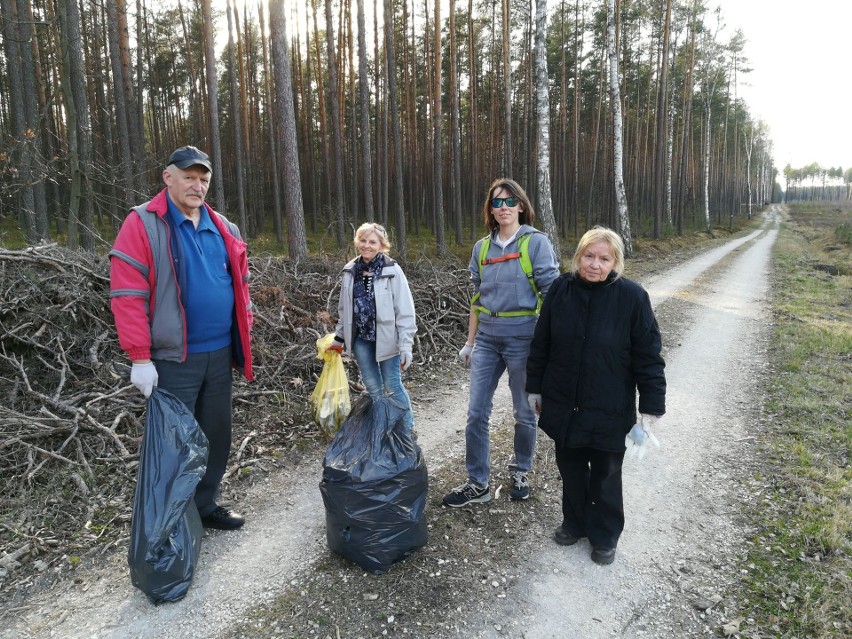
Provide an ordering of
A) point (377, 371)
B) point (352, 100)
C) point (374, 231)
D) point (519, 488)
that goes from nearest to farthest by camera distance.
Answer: point (519, 488) < point (374, 231) < point (377, 371) < point (352, 100)

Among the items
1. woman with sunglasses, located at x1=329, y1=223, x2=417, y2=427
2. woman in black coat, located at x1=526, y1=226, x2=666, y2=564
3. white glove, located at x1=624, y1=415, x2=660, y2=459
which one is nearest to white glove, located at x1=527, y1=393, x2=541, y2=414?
woman in black coat, located at x1=526, y1=226, x2=666, y2=564

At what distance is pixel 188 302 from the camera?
2803 millimetres

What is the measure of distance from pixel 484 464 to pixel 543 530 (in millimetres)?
551

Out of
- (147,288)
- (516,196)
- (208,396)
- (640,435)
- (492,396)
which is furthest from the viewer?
(492,396)

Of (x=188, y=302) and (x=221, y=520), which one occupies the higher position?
(x=188, y=302)

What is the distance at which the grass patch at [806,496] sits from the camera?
252 centimetres

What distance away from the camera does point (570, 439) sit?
280 cm

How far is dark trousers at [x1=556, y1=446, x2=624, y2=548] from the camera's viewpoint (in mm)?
2857

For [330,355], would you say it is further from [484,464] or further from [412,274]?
[412,274]

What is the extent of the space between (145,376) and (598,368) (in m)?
2.39

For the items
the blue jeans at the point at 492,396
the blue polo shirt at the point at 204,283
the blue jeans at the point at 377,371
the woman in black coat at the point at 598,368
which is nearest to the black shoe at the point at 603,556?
the woman in black coat at the point at 598,368

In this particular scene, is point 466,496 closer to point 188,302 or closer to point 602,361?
point 602,361

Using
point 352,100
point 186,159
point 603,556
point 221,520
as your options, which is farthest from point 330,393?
point 352,100

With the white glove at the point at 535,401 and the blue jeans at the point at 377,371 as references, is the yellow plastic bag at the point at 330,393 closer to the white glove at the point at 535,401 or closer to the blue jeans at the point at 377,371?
the blue jeans at the point at 377,371
